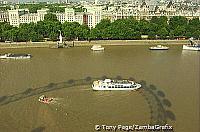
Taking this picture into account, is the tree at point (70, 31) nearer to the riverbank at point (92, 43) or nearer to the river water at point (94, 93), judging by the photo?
the riverbank at point (92, 43)

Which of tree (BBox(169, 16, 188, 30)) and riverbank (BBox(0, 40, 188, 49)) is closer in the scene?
riverbank (BBox(0, 40, 188, 49))

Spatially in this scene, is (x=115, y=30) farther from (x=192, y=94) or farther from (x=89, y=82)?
(x=192, y=94)

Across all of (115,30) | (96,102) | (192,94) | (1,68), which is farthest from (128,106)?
(115,30)

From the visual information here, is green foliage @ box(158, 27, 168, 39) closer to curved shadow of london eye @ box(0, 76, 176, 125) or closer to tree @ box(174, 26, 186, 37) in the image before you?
tree @ box(174, 26, 186, 37)

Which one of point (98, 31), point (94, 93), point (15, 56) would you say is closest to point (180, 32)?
point (98, 31)

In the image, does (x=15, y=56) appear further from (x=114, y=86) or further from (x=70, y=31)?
(x=114, y=86)

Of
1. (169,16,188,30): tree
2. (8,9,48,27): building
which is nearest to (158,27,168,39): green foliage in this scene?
(169,16,188,30): tree

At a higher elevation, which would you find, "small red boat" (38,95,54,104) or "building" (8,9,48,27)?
"building" (8,9,48,27)

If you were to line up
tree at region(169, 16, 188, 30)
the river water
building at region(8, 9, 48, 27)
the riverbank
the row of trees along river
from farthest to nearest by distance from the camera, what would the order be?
building at region(8, 9, 48, 27)
tree at region(169, 16, 188, 30)
the row of trees along river
the riverbank
the river water
